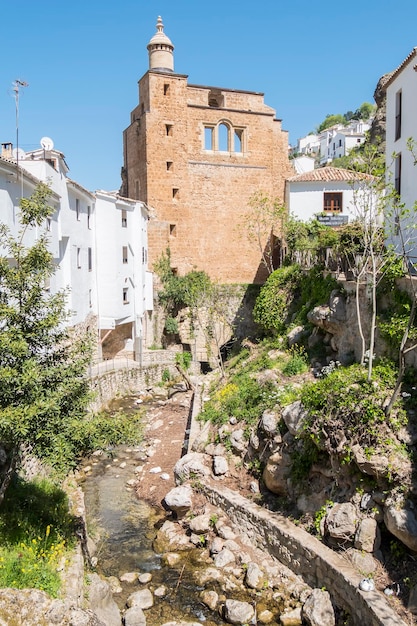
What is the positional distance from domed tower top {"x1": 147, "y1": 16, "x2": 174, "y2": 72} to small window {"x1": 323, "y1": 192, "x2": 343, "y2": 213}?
12.9 m

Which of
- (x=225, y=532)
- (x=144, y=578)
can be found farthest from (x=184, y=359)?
(x=144, y=578)

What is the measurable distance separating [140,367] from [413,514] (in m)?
20.9

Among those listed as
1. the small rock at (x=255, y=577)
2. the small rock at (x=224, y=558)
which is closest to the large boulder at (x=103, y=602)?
the small rock at (x=224, y=558)

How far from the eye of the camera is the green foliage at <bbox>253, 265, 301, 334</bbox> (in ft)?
82.7

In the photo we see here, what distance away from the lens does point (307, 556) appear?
492 inches

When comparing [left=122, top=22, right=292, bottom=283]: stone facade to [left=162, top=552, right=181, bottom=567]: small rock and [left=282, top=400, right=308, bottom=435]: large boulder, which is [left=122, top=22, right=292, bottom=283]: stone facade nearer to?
[left=282, top=400, right=308, bottom=435]: large boulder

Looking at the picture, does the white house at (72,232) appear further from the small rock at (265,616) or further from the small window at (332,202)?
the small window at (332,202)

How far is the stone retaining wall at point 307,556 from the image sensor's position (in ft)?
34.5

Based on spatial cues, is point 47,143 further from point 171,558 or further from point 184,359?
point 171,558

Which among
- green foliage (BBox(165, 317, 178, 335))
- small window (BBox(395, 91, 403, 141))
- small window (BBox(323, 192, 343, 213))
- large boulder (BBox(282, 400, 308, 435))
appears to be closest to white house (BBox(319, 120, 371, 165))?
small window (BBox(323, 192, 343, 213))

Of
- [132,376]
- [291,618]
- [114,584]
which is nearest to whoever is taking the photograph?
[291,618]

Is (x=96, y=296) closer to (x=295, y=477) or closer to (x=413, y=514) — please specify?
(x=295, y=477)

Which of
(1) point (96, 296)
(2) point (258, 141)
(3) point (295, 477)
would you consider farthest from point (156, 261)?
(3) point (295, 477)

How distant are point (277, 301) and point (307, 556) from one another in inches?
581
